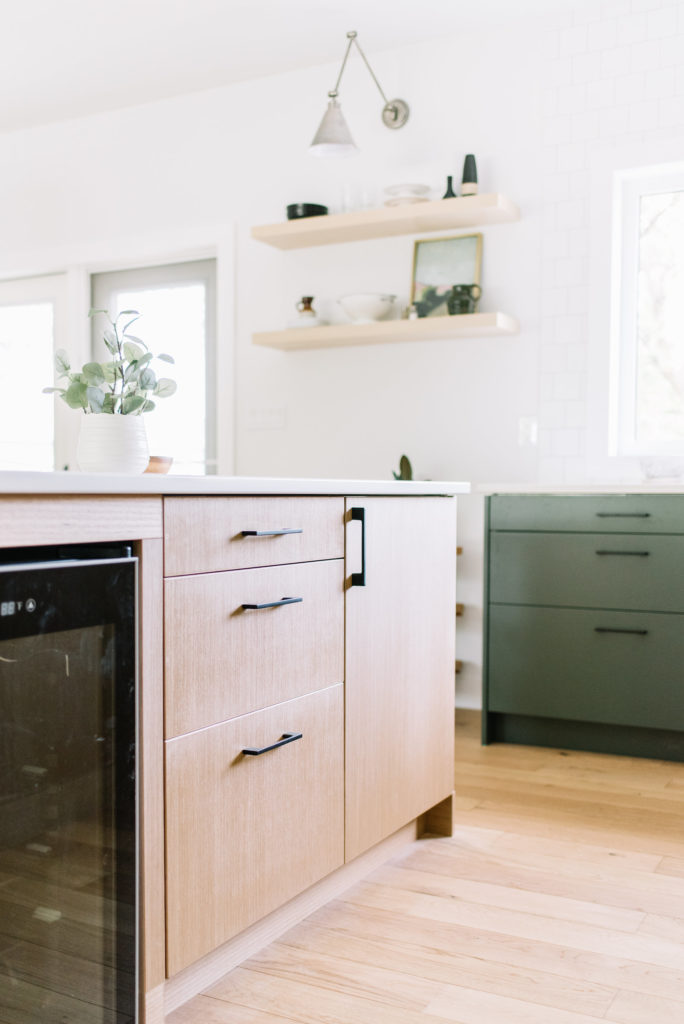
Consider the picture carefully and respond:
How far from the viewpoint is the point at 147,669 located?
1328 millimetres

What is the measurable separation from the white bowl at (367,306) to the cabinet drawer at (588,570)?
3.46ft

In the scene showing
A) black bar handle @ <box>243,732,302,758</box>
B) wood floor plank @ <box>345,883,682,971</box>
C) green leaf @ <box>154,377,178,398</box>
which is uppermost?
green leaf @ <box>154,377,178,398</box>

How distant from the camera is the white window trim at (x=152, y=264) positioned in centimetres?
420

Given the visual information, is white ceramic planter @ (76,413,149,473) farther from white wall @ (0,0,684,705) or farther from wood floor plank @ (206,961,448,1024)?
white wall @ (0,0,684,705)

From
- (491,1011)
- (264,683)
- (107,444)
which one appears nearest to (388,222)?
Result: (107,444)

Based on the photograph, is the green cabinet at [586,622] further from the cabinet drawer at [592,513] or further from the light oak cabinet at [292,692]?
the light oak cabinet at [292,692]

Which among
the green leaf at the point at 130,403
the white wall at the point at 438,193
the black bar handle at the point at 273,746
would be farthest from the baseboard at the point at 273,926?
the white wall at the point at 438,193

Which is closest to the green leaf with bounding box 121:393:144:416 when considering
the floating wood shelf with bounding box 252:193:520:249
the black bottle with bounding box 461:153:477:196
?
the floating wood shelf with bounding box 252:193:520:249

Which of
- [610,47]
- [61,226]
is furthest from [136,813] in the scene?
[61,226]

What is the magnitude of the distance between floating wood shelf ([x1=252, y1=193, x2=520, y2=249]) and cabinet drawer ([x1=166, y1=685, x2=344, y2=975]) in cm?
213

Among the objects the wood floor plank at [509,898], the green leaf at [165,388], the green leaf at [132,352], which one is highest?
the green leaf at [132,352]

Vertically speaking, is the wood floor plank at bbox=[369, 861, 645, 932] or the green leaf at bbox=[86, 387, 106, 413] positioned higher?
the green leaf at bbox=[86, 387, 106, 413]

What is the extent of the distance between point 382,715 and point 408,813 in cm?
27

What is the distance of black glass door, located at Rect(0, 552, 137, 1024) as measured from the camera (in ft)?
3.62
